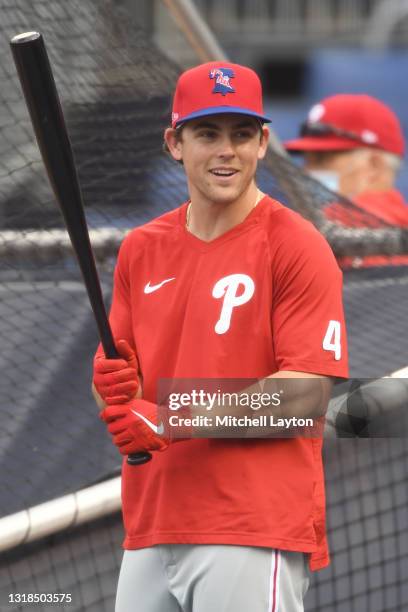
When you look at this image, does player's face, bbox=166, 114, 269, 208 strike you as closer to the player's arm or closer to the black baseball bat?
the black baseball bat

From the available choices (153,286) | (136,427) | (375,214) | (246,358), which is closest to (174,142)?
(153,286)

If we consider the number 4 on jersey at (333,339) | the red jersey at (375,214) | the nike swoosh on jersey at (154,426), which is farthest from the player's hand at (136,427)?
the red jersey at (375,214)

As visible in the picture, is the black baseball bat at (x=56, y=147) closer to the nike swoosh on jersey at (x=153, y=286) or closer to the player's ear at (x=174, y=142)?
the nike swoosh on jersey at (x=153, y=286)

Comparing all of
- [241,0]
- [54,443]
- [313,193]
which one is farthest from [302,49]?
[54,443]

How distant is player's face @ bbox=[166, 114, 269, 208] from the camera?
7.88 feet

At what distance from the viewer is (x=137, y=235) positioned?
2600 millimetres

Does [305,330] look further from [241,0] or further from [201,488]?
[241,0]

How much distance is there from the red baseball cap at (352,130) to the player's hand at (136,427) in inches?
114

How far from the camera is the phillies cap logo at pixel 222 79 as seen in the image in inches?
94.9

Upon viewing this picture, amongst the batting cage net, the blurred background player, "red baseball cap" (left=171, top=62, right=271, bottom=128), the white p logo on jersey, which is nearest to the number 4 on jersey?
the white p logo on jersey

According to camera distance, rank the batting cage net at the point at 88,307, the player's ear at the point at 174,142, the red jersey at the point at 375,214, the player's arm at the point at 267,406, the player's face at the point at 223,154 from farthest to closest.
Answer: the red jersey at the point at 375,214
the batting cage net at the point at 88,307
the player's ear at the point at 174,142
the player's face at the point at 223,154
the player's arm at the point at 267,406

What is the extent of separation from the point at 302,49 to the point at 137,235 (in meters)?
12.2

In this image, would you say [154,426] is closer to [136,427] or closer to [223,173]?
[136,427]

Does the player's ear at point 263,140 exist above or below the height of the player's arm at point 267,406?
above
